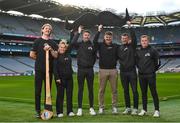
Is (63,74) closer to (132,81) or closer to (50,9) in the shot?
(132,81)

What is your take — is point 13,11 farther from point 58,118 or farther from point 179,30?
point 58,118

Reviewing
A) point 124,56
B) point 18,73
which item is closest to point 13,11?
point 18,73

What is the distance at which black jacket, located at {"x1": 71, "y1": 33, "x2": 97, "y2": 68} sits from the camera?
11602 millimetres

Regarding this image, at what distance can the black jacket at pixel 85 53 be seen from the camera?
11.6 metres

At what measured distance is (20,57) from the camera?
7825cm

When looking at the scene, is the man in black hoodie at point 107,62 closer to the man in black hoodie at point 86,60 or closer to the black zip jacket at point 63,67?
the man in black hoodie at point 86,60

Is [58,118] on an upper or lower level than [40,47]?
lower

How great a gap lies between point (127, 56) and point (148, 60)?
0.70 meters

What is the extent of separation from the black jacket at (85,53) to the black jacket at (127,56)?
84 centimetres

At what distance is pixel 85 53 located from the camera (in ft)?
38.1

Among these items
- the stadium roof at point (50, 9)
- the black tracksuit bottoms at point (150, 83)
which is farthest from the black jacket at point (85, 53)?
the stadium roof at point (50, 9)

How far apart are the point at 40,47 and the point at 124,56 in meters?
2.54

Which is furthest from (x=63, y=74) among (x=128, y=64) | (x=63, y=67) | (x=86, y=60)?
(x=128, y=64)

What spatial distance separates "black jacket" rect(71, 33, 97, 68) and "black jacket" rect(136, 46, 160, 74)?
4.57 ft
